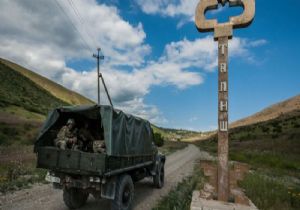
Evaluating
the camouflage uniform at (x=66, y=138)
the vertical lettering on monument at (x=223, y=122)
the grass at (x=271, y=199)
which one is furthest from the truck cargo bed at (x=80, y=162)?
the grass at (x=271, y=199)

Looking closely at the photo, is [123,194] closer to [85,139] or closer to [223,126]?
[85,139]

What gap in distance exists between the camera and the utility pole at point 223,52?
656 cm

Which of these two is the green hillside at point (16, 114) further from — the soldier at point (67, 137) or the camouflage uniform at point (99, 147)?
the camouflage uniform at point (99, 147)

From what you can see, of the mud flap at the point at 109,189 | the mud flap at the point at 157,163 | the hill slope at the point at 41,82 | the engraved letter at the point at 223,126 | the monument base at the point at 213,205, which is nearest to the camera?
the monument base at the point at 213,205

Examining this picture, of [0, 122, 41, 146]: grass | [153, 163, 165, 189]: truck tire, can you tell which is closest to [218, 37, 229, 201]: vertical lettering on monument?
[153, 163, 165, 189]: truck tire

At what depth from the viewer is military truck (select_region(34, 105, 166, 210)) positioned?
7.48m

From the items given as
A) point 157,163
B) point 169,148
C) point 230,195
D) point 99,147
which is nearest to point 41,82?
point 169,148

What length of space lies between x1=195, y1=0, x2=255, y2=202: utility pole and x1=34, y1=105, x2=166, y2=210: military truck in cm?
285

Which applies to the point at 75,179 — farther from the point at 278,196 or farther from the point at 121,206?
the point at 278,196

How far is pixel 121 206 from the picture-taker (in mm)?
7930

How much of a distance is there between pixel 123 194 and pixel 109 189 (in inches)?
28.8

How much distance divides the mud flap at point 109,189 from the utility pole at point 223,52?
2.90 meters

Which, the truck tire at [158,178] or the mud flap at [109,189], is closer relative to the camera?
the mud flap at [109,189]

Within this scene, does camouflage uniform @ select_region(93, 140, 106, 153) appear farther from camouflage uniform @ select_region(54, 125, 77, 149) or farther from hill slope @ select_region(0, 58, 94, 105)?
hill slope @ select_region(0, 58, 94, 105)
